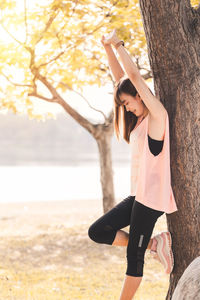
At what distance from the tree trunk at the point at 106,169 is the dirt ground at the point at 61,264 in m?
0.87

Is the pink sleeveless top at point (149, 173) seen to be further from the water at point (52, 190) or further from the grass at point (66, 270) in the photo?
the water at point (52, 190)

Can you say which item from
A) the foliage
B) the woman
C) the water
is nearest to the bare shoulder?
the woman

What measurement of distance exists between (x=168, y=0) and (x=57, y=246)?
5687 millimetres

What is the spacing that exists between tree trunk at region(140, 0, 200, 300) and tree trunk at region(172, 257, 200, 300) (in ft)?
2.09

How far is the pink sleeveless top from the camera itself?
341 centimetres

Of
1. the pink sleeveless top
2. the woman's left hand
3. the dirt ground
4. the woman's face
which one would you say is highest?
the woman's left hand

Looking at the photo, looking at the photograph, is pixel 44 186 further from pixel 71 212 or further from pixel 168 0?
pixel 168 0

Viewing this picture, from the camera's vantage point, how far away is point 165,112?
343 centimetres

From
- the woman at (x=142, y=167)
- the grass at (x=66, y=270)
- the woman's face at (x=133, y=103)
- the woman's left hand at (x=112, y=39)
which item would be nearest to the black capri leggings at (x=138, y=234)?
the woman at (x=142, y=167)

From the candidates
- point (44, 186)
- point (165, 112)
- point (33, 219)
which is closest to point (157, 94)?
point (165, 112)

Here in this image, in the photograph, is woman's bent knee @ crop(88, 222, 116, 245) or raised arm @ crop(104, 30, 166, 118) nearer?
raised arm @ crop(104, 30, 166, 118)

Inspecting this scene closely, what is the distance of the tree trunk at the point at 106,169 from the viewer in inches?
351

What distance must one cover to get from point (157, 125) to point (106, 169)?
5701mm

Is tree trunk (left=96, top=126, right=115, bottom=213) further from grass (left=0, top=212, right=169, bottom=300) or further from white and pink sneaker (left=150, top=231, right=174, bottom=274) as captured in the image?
white and pink sneaker (left=150, top=231, right=174, bottom=274)
